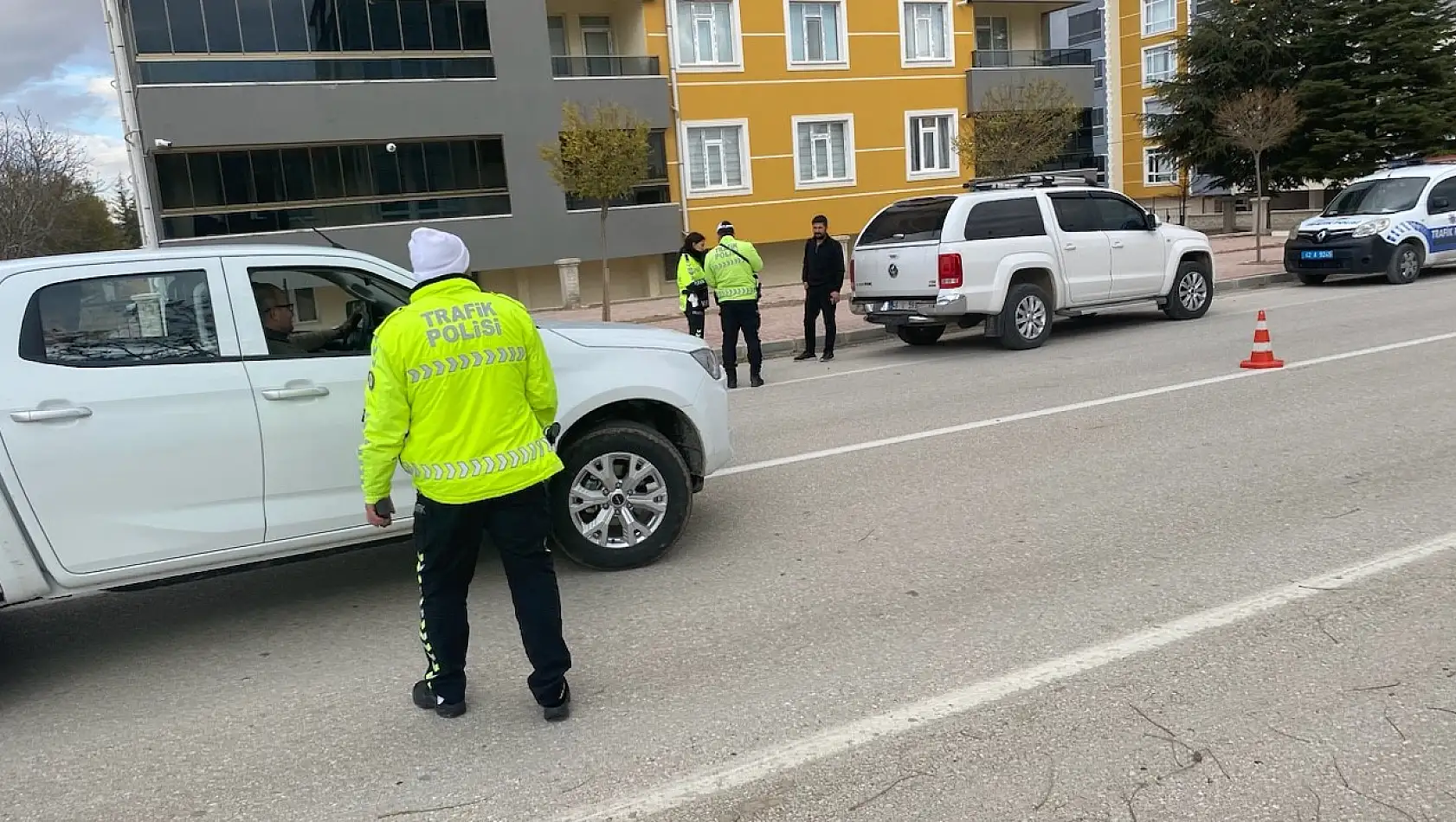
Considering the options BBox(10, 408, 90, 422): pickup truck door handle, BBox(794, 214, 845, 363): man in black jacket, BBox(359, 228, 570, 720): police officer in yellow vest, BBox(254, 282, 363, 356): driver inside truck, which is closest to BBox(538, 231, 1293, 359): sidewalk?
BBox(794, 214, 845, 363): man in black jacket

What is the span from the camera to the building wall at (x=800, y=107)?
25594mm

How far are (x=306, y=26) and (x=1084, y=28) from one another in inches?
2387

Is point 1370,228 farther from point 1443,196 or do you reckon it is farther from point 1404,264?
point 1443,196

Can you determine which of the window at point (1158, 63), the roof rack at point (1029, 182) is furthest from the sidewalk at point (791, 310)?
the window at point (1158, 63)

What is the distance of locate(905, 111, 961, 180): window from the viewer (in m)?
28.4

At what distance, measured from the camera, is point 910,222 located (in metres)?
12.1

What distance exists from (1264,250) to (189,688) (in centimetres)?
2621

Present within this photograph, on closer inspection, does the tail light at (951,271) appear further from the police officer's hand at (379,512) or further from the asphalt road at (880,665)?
the police officer's hand at (379,512)

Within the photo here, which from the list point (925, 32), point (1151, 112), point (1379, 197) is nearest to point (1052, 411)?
point (1379, 197)

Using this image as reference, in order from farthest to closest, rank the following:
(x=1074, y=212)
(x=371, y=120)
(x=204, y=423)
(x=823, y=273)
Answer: (x=371, y=120)
(x=1074, y=212)
(x=823, y=273)
(x=204, y=423)

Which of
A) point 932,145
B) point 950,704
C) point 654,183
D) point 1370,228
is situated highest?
point 932,145

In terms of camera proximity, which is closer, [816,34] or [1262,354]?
[1262,354]

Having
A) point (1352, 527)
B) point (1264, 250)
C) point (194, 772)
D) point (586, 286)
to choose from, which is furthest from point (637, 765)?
point (1264, 250)

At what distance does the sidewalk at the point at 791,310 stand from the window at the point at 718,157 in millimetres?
2837
